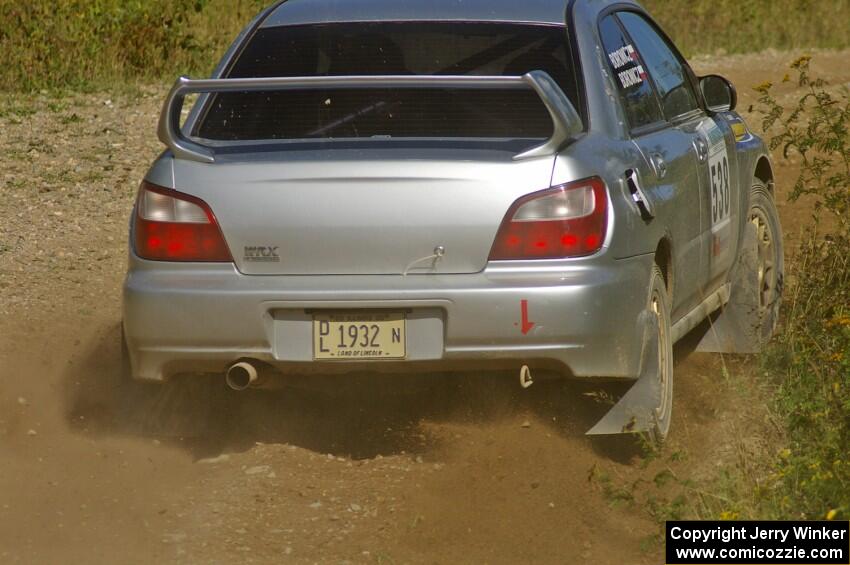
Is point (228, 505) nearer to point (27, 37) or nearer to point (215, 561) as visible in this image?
point (215, 561)

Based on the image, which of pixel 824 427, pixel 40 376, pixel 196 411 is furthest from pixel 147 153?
pixel 824 427

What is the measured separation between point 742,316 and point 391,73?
2.14 metres

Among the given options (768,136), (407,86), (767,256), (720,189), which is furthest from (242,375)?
(768,136)

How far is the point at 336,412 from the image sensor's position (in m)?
6.13

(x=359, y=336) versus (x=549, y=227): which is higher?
(x=549, y=227)

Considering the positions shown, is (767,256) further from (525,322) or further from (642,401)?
(525,322)

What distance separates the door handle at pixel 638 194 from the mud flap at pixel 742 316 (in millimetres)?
1626

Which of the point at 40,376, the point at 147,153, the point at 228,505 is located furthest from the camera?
the point at 147,153

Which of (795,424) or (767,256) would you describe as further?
(767,256)

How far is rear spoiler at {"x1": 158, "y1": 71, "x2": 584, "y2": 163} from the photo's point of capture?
15.1 feet

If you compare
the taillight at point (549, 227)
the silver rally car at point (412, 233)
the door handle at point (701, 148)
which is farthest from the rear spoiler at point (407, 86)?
the door handle at point (701, 148)

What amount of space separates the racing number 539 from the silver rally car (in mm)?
729

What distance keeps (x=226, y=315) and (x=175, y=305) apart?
0.18 m

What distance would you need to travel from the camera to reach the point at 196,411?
5.97 metres
